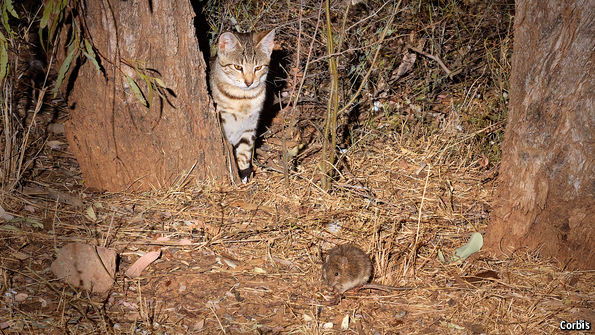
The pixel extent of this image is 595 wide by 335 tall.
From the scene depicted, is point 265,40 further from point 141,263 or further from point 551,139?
point 551,139

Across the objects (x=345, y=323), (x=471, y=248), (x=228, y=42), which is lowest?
(x=345, y=323)

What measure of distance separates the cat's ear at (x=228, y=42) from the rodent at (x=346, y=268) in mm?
2199

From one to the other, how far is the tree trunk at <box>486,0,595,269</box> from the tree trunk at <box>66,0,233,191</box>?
207cm

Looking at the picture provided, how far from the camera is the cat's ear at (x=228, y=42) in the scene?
4.51 m

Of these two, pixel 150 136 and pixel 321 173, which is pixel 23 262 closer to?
pixel 150 136

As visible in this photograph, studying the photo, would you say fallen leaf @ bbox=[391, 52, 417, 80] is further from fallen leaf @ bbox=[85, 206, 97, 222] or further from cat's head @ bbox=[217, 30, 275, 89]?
fallen leaf @ bbox=[85, 206, 97, 222]

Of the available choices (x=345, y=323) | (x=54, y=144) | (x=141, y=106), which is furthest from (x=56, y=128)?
(x=345, y=323)

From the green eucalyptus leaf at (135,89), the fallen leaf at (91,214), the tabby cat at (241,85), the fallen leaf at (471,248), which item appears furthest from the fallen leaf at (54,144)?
the fallen leaf at (471,248)

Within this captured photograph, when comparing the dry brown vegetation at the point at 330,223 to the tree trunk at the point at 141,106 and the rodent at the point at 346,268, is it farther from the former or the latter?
the tree trunk at the point at 141,106

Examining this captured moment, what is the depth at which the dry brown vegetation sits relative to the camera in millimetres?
2809

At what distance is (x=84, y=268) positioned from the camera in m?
2.90

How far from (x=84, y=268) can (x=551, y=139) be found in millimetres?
2616

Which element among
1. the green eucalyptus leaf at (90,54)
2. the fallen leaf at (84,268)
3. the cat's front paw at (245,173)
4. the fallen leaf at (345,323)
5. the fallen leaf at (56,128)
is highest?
the green eucalyptus leaf at (90,54)

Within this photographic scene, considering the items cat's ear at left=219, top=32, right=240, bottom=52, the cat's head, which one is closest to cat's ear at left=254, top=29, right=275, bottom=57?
the cat's head
